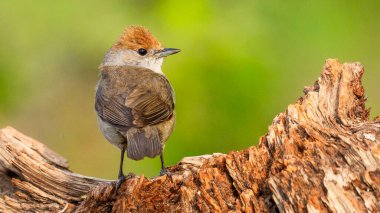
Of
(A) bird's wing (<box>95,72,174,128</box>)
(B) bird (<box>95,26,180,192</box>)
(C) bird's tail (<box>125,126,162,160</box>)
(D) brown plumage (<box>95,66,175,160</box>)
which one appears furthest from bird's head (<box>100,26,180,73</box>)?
(C) bird's tail (<box>125,126,162,160</box>)

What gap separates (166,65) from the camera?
Result: 9570 mm

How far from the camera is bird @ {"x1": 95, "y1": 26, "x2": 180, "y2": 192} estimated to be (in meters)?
7.62

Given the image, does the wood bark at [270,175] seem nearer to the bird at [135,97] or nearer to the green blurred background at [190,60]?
the bird at [135,97]

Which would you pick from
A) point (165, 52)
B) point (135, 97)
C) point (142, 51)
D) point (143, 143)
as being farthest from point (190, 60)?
point (143, 143)

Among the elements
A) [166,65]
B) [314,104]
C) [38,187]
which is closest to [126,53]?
[166,65]

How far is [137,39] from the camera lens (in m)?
9.41

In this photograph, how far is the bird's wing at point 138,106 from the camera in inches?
304

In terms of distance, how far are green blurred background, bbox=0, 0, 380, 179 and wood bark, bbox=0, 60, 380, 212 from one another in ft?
6.05

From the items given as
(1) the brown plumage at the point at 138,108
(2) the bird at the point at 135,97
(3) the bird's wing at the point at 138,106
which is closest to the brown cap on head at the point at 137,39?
(2) the bird at the point at 135,97

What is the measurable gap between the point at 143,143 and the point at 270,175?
6.33ft

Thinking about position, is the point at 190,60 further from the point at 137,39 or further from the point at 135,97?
the point at 135,97

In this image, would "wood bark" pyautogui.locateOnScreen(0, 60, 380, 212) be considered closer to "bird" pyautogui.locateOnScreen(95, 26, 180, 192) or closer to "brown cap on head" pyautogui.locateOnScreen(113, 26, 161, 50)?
"bird" pyautogui.locateOnScreen(95, 26, 180, 192)

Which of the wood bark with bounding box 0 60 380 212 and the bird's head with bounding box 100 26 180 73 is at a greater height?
the bird's head with bounding box 100 26 180 73

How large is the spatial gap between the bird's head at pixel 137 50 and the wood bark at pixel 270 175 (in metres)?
2.22
